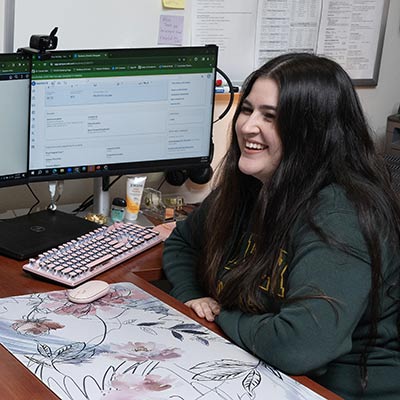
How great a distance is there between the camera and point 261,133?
5.32ft

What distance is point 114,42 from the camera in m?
2.26

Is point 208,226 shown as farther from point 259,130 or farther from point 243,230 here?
point 259,130

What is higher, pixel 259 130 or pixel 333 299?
pixel 259 130

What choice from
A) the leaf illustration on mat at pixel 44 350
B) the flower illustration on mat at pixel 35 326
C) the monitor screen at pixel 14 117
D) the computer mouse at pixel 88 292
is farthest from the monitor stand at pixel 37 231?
the leaf illustration on mat at pixel 44 350

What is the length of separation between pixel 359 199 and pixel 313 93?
23cm

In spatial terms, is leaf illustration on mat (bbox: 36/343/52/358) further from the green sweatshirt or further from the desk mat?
the green sweatshirt

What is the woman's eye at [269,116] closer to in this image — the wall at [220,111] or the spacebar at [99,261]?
the spacebar at [99,261]

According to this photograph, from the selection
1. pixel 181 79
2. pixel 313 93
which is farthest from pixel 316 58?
pixel 181 79

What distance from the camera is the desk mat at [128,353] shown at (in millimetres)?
1282

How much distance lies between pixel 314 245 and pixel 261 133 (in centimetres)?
28

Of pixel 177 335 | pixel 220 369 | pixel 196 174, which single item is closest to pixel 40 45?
pixel 196 174

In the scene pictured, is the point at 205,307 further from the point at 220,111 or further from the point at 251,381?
the point at 220,111

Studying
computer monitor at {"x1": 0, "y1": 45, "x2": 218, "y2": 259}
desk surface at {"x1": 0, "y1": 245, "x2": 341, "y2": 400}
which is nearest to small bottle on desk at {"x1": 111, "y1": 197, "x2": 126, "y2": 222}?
computer monitor at {"x1": 0, "y1": 45, "x2": 218, "y2": 259}

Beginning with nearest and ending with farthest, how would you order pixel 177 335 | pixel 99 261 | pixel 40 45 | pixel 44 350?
pixel 44 350 → pixel 177 335 → pixel 99 261 → pixel 40 45
